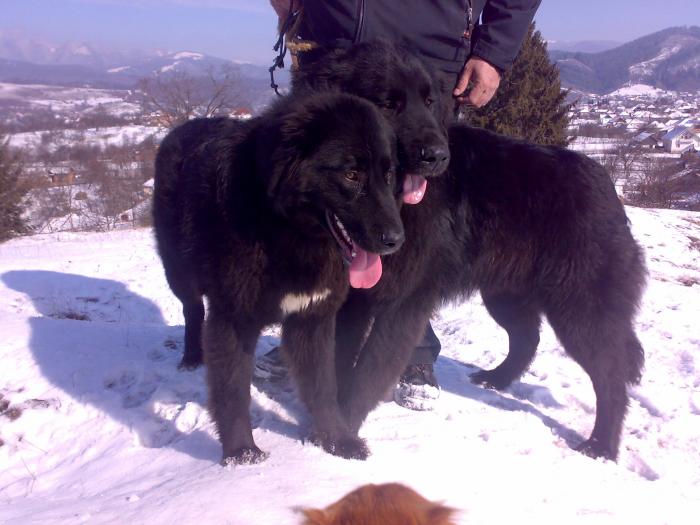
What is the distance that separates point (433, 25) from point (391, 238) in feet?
4.93

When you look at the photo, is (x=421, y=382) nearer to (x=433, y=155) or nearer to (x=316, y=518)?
(x=433, y=155)

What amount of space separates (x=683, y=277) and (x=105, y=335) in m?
6.45

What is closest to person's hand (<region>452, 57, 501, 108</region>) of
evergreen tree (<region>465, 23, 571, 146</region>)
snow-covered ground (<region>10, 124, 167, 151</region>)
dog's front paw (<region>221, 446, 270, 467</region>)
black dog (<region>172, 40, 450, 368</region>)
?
black dog (<region>172, 40, 450, 368</region>)

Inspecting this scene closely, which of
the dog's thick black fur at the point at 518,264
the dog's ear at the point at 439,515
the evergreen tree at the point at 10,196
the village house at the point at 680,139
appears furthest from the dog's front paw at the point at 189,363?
the village house at the point at 680,139

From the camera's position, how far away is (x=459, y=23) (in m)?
2.99

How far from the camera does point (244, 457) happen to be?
2.36 meters

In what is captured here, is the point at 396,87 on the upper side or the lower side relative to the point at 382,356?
upper

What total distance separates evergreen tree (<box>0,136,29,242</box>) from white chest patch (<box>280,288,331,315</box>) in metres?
18.2

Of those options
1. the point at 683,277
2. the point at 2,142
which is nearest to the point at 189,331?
the point at 683,277

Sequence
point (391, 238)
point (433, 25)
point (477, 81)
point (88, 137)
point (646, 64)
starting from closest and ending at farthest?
1. point (391, 238)
2. point (433, 25)
3. point (477, 81)
4. point (88, 137)
5. point (646, 64)

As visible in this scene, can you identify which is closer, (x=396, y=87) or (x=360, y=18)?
(x=396, y=87)

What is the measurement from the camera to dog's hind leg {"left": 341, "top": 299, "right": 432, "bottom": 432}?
283 cm

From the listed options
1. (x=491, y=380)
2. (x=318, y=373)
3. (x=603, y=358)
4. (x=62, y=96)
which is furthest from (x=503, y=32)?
(x=62, y=96)

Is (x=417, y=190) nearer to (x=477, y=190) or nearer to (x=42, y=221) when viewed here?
(x=477, y=190)
